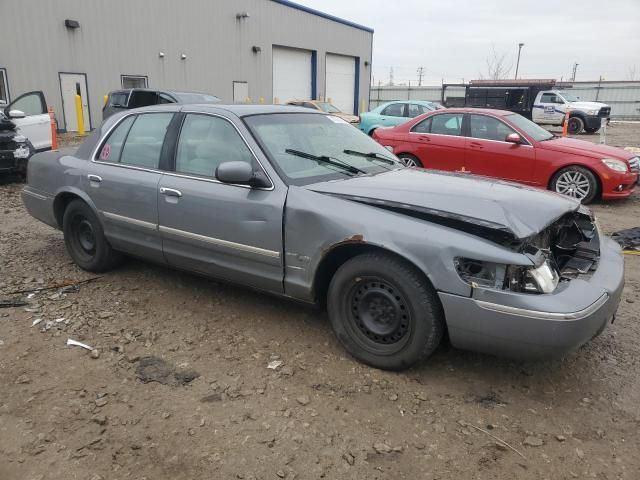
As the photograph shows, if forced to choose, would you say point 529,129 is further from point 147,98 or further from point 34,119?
point 34,119

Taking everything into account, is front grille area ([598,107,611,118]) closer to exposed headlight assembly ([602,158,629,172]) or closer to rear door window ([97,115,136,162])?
exposed headlight assembly ([602,158,629,172])

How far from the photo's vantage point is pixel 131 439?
259 centimetres

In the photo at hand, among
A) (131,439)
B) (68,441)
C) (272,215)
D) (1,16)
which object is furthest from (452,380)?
(1,16)

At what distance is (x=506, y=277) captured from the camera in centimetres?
269

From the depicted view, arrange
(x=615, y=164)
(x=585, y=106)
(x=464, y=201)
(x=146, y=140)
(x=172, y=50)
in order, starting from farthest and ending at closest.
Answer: (x=585, y=106) < (x=172, y=50) < (x=615, y=164) < (x=146, y=140) < (x=464, y=201)

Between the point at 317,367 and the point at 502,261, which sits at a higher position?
the point at 502,261

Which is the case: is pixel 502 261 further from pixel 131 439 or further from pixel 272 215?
pixel 131 439

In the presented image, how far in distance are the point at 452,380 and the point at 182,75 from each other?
2143 centimetres

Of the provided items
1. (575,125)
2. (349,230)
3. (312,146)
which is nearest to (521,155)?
(312,146)

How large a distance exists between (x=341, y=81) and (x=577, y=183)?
2602cm

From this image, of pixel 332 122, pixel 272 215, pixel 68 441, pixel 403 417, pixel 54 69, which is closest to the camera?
pixel 68 441

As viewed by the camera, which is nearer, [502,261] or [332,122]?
[502,261]

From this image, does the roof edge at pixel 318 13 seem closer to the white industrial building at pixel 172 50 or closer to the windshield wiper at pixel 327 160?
the white industrial building at pixel 172 50

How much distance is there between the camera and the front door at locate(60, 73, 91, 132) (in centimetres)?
1770
